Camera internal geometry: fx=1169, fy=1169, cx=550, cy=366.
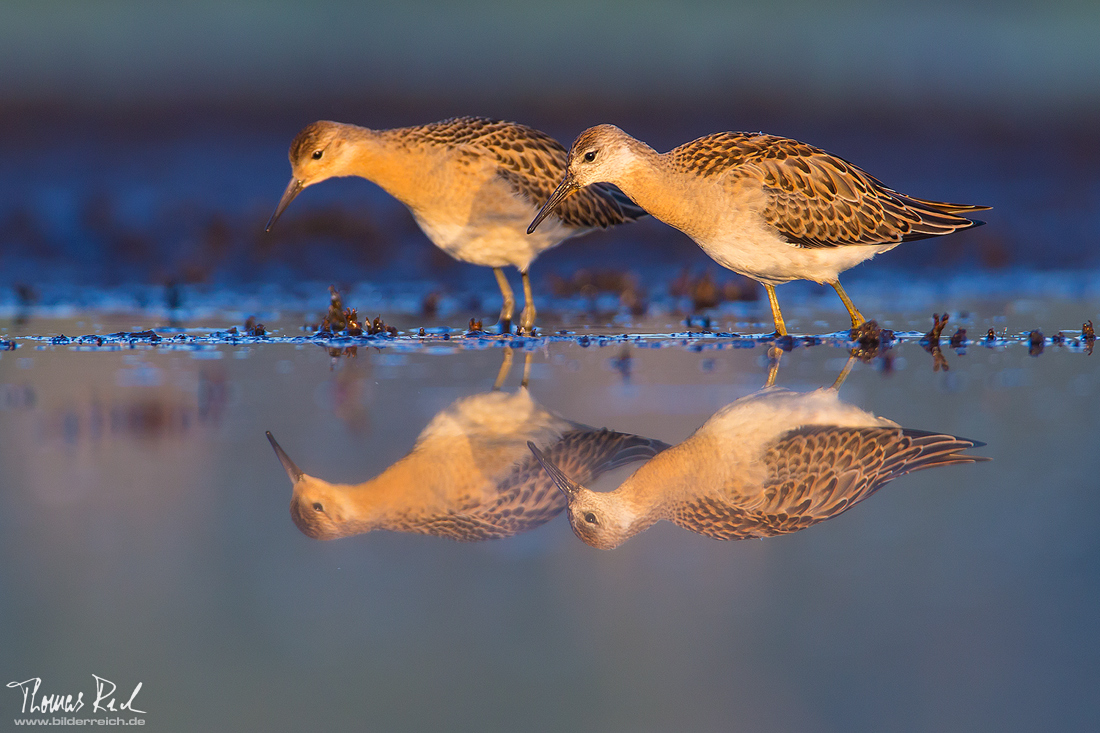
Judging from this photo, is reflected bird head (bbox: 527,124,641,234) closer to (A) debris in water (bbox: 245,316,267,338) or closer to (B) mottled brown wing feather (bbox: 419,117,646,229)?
(B) mottled brown wing feather (bbox: 419,117,646,229)

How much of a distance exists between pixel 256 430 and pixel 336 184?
14.4m

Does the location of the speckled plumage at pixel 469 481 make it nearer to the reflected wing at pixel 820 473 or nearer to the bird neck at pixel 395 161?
the reflected wing at pixel 820 473

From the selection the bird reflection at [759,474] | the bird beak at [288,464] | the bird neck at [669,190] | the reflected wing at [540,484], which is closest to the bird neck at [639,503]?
the bird reflection at [759,474]

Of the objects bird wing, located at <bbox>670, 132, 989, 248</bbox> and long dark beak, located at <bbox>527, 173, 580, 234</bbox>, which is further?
long dark beak, located at <bbox>527, 173, 580, 234</bbox>

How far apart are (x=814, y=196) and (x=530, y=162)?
276 cm

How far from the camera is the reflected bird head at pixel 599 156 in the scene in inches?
348

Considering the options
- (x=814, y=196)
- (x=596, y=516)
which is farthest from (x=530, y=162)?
(x=596, y=516)

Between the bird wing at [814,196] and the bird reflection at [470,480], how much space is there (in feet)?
9.93

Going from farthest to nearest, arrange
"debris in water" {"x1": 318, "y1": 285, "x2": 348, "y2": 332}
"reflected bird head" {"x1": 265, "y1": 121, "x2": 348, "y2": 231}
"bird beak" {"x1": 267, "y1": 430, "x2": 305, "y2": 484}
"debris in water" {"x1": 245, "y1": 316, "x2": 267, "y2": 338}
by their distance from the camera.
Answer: "reflected bird head" {"x1": 265, "y1": 121, "x2": 348, "y2": 231} < "debris in water" {"x1": 318, "y1": 285, "x2": 348, "y2": 332} < "debris in water" {"x1": 245, "y1": 316, "x2": 267, "y2": 338} < "bird beak" {"x1": 267, "y1": 430, "x2": 305, "y2": 484}

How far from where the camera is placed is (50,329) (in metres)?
10.2

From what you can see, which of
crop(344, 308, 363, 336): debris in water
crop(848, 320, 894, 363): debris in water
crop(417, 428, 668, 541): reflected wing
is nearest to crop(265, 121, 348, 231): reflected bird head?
crop(344, 308, 363, 336): debris in water

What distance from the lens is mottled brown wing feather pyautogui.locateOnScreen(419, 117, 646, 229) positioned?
34.3ft
